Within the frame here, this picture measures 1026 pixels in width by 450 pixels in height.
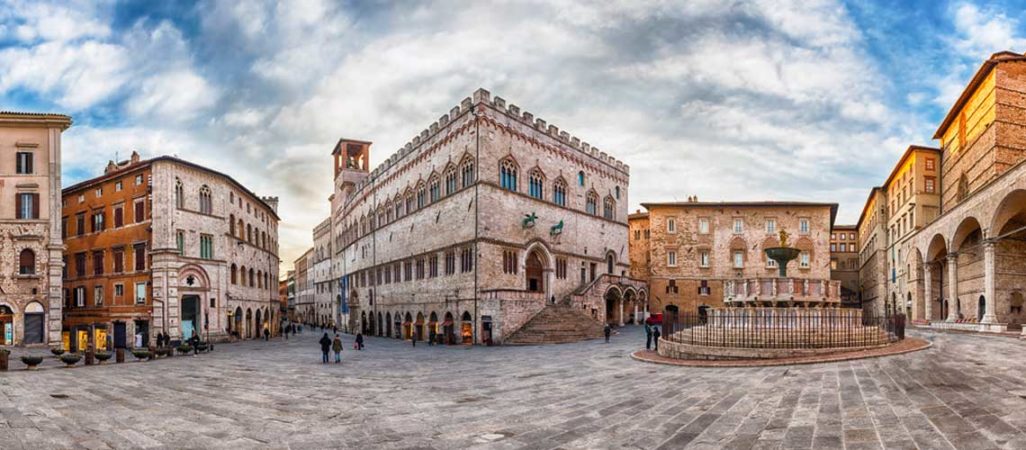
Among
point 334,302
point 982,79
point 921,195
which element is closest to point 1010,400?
point 982,79

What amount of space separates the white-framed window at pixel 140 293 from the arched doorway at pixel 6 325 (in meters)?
5.98

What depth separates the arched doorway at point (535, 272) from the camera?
41219mm

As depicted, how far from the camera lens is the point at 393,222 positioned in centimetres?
4934

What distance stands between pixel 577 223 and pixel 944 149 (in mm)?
27395

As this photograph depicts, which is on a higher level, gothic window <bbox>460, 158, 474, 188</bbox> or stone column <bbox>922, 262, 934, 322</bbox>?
gothic window <bbox>460, 158, 474, 188</bbox>

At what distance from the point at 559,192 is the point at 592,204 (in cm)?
482

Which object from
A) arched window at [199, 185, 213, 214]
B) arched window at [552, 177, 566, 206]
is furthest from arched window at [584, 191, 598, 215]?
arched window at [199, 185, 213, 214]

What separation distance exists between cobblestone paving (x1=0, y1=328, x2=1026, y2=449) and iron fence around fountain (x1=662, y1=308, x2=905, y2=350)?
1899mm

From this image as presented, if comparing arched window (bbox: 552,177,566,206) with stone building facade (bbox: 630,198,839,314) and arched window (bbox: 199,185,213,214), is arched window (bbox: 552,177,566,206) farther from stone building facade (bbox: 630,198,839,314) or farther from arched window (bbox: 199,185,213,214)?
arched window (bbox: 199,185,213,214)

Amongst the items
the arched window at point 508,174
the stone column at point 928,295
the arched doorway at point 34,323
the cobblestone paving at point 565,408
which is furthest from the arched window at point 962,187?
the arched doorway at point 34,323

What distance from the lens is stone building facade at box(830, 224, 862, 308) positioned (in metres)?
78.6

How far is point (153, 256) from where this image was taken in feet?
119

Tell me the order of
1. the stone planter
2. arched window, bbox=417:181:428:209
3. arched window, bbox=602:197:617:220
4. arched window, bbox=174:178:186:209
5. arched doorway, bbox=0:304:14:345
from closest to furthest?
the stone planter < arched doorway, bbox=0:304:14:345 < arched window, bbox=174:178:186:209 < arched window, bbox=417:181:428:209 < arched window, bbox=602:197:617:220

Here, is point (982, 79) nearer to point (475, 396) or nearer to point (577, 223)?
point (577, 223)
